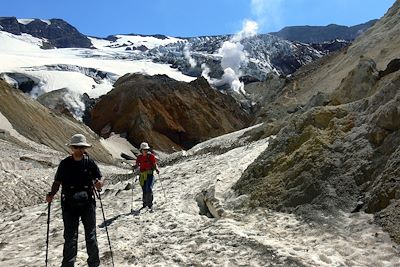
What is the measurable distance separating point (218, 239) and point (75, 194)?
2.70m

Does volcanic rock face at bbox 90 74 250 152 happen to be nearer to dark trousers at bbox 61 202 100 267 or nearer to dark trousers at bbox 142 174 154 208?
dark trousers at bbox 142 174 154 208

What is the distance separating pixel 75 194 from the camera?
8422 millimetres

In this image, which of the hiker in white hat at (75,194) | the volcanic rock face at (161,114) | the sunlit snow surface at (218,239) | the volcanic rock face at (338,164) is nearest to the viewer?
the sunlit snow surface at (218,239)

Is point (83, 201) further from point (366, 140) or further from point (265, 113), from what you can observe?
point (265, 113)

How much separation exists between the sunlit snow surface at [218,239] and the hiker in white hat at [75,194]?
900 millimetres

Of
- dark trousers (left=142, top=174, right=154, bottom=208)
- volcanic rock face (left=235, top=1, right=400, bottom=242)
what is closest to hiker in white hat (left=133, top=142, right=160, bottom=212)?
dark trousers (left=142, top=174, right=154, bottom=208)

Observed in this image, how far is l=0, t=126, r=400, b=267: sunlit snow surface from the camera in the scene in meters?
8.33

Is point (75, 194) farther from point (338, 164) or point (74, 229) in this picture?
point (338, 164)

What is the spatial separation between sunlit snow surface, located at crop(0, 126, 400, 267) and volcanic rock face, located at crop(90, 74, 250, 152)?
59.7m

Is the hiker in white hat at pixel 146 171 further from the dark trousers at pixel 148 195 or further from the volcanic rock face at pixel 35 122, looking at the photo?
the volcanic rock face at pixel 35 122

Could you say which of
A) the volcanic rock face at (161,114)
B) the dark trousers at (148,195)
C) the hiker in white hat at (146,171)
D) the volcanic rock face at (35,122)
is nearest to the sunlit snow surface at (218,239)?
the dark trousers at (148,195)

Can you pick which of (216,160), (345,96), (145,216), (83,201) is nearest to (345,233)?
(83,201)

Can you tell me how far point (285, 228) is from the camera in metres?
9.73

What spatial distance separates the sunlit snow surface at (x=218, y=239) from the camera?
8328mm
